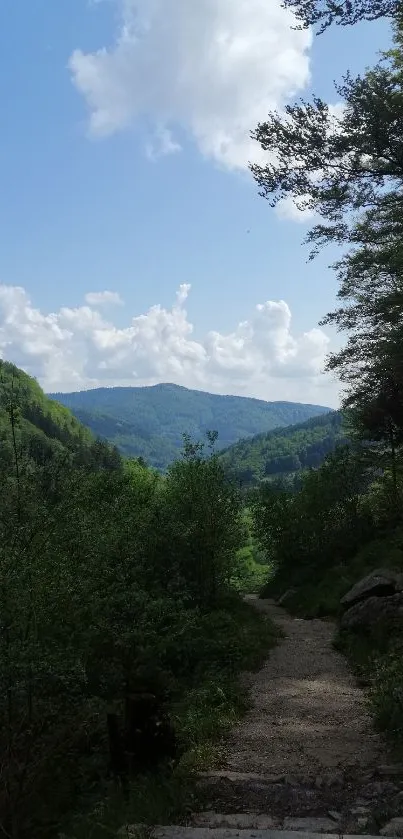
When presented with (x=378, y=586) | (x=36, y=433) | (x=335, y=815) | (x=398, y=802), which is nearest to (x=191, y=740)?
(x=335, y=815)

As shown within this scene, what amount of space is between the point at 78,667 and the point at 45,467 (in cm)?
450

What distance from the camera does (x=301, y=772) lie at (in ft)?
25.5

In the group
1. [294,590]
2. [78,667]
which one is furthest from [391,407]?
[78,667]

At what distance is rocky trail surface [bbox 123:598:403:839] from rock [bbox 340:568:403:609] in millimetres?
3706

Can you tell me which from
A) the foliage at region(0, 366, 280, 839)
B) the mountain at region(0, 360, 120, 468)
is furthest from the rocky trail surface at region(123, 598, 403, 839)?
the mountain at region(0, 360, 120, 468)

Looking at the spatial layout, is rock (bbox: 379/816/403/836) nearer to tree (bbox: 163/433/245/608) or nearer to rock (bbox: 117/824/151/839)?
rock (bbox: 117/824/151/839)

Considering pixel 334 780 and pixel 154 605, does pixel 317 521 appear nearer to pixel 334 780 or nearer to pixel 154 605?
pixel 154 605

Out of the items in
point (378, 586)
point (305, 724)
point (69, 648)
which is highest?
point (69, 648)

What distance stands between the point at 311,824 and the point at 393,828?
0.90 metres

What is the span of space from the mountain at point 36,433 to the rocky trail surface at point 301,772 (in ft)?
20.5

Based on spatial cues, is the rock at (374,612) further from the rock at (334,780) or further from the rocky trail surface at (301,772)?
the rock at (334,780)

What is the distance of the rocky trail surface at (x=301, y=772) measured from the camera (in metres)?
5.85

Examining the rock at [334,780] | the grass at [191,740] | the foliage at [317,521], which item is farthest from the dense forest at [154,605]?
the foliage at [317,521]

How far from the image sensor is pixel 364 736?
29.8ft
